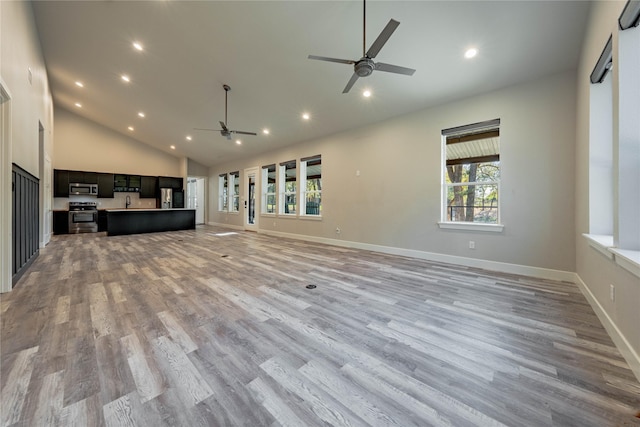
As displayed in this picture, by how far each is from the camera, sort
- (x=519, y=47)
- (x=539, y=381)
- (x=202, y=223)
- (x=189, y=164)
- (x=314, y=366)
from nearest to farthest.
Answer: (x=539, y=381), (x=314, y=366), (x=519, y=47), (x=189, y=164), (x=202, y=223)

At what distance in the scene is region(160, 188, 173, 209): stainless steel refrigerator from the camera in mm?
9812

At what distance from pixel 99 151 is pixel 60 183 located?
5.30 feet

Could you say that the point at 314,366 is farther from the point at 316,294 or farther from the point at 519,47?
the point at 519,47

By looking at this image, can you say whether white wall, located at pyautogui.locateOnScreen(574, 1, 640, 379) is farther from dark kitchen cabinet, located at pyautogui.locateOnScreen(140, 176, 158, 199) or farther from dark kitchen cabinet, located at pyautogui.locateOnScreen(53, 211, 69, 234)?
dark kitchen cabinet, located at pyautogui.locateOnScreen(140, 176, 158, 199)

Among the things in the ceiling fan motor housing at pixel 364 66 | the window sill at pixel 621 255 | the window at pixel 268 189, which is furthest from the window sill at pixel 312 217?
the window sill at pixel 621 255

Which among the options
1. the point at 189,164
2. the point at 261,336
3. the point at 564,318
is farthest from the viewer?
the point at 189,164

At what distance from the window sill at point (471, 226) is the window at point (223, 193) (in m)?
8.46

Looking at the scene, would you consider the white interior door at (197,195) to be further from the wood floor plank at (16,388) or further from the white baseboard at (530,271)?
the wood floor plank at (16,388)

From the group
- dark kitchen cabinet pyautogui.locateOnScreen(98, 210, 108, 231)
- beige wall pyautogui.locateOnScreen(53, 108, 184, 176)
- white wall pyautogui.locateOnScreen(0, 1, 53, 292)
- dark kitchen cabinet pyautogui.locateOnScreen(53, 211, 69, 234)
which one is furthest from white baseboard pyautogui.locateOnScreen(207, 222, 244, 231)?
white wall pyautogui.locateOnScreen(0, 1, 53, 292)

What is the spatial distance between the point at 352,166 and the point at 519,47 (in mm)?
3231

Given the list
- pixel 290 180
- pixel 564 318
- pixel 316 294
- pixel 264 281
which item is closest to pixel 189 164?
pixel 290 180

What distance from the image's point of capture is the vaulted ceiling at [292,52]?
2729 millimetres

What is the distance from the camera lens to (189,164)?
10492 mm

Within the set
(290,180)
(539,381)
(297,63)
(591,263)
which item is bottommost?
(539,381)
